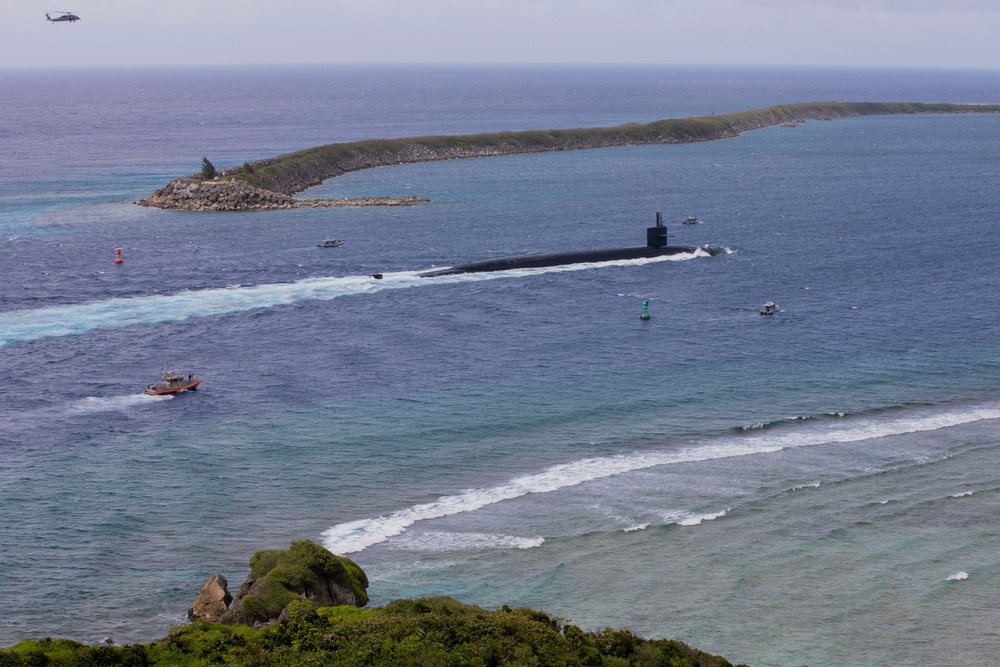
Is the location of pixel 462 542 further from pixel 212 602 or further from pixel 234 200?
pixel 234 200

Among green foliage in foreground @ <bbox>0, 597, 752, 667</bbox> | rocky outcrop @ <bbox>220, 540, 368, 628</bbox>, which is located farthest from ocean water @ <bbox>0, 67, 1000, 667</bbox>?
green foliage in foreground @ <bbox>0, 597, 752, 667</bbox>

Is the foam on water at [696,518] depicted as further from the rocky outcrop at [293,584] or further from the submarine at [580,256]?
the submarine at [580,256]

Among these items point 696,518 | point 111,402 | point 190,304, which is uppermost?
point 190,304

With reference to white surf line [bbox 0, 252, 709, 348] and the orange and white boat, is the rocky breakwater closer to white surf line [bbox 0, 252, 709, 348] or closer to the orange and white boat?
white surf line [bbox 0, 252, 709, 348]

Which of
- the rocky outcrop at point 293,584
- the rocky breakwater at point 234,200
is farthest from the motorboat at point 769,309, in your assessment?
the rocky breakwater at point 234,200

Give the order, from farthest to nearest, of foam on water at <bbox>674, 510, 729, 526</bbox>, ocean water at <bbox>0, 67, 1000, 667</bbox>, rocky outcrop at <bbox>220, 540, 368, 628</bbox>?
foam on water at <bbox>674, 510, 729, 526</bbox> < ocean water at <bbox>0, 67, 1000, 667</bbox> < rocky outcrop at <bbox>220, 540, 368, 628</bbox>

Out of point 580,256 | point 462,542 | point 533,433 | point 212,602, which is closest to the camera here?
point 212,602

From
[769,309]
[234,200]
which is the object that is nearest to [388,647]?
[769,309]
